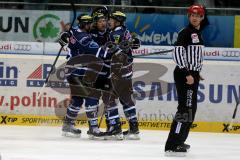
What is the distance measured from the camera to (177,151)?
764cm

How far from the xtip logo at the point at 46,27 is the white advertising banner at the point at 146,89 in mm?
605

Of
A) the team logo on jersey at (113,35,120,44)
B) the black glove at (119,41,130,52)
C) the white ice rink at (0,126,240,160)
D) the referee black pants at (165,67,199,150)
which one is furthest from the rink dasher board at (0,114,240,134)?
the referee black pants at (165,67,199,150)

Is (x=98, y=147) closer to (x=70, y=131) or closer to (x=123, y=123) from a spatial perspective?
(x=70, y=131)

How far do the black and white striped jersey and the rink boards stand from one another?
3452 mm

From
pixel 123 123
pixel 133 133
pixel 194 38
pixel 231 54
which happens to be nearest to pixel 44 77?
pixel 123 123

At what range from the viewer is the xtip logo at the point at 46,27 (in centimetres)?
1168

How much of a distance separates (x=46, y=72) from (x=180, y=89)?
13.1ft

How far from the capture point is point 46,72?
11.1 meters

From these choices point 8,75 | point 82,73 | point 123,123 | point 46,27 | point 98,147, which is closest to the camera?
point 98,147

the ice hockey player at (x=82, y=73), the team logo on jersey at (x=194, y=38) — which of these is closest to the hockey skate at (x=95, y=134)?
the ice hockey player at (x=82, y=73)

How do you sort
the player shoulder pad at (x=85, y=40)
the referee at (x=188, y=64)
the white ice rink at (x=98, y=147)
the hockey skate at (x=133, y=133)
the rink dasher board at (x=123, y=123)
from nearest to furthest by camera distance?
the referee at (x=188, y=64) → the white ice rink at (x=98, y=147) → the player shoulder pad at (x=85, y=40) → the hockey skate at (x=133, y=133) → the rink dasher board at (x=123, y=123)

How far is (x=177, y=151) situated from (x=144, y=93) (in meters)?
3.37

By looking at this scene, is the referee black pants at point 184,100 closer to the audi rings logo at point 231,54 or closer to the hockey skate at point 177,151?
the hockey skate at point 177,151

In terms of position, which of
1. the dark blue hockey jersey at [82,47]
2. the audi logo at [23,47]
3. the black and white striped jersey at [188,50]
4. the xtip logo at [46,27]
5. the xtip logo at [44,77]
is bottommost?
the xtip logo at [44,77]
